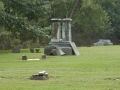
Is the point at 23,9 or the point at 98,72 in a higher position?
the point at 23,9

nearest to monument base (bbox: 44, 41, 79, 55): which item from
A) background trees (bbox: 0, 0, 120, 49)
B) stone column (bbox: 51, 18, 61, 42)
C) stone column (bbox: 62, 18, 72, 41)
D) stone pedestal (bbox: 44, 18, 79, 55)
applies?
stone pedestal (bbox: 44, 18, 79, 55)

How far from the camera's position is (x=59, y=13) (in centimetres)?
5206

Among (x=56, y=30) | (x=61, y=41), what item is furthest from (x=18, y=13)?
(x=61, y=41)

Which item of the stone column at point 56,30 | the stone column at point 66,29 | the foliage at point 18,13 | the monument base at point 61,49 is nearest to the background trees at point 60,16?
the foliage at point 18,13

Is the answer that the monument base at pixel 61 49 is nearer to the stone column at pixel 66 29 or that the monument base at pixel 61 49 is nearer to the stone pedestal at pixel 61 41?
the stone pedestal at pixel 61 41

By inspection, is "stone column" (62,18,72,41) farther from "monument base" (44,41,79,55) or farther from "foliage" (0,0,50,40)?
"foliage" (0,0,50,40)

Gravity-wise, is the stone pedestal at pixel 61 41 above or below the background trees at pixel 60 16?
below

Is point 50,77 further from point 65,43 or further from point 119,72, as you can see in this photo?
point 65,43

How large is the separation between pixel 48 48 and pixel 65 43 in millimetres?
1473

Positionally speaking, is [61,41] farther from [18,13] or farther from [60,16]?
[60,16]

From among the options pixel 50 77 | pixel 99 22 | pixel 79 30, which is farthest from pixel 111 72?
pixel 79 30

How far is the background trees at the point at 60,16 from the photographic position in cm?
3206

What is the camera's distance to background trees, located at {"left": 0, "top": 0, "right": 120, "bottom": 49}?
105 ft

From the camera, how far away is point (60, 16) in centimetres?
5184
